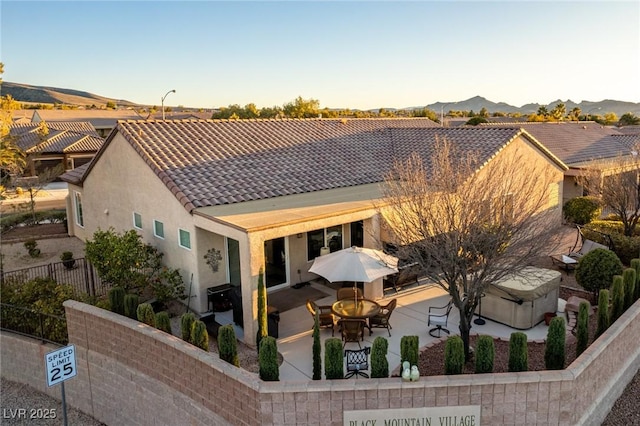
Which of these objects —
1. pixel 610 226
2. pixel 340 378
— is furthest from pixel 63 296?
pixel 610 226

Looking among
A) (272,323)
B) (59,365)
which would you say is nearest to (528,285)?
(272,323)

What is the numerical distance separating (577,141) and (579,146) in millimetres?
1609

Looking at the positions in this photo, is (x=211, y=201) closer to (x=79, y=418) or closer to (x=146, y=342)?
(x=146, y=342)

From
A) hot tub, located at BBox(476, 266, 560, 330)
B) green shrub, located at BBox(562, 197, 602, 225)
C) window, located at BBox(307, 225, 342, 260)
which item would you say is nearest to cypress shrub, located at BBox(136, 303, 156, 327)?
window, located at BBox(307, 225, 342, 260)

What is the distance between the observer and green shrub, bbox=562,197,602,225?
24953 mm

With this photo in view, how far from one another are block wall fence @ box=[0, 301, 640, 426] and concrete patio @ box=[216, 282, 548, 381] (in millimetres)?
2329

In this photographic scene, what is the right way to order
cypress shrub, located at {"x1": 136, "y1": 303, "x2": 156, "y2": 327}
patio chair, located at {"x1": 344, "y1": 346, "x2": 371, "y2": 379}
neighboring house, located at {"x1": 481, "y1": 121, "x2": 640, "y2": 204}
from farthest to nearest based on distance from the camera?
neighboring house, located at {"x1": 481, "y1": 121, "x2": 640, "y2": 204} → cypress shrub, located at {"x1": 136, "y1": 303, "x2": 156, "y2": 327} → patio chair, located at {"x1": 344, "y1": 346, "x2": 371, "y2": 379}

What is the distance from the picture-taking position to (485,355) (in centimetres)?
914

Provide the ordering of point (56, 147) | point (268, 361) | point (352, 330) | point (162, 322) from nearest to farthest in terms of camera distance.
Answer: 1. point (268, 361)
2. point (162, 322)
3. point (352, 330)
4. point (56, 147)

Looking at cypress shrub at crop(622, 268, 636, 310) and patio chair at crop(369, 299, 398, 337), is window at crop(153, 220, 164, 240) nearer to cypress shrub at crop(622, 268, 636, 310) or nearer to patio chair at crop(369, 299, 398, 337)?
patio chair at crop(369, 299, 398, 337)

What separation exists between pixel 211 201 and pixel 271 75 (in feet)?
126

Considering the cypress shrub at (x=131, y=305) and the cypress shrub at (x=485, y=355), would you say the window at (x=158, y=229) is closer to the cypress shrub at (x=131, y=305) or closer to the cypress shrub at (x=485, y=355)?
the cypress shrub at (x=131, y=305)

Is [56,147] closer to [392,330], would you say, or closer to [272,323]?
[272,323]

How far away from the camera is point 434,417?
866 cm
